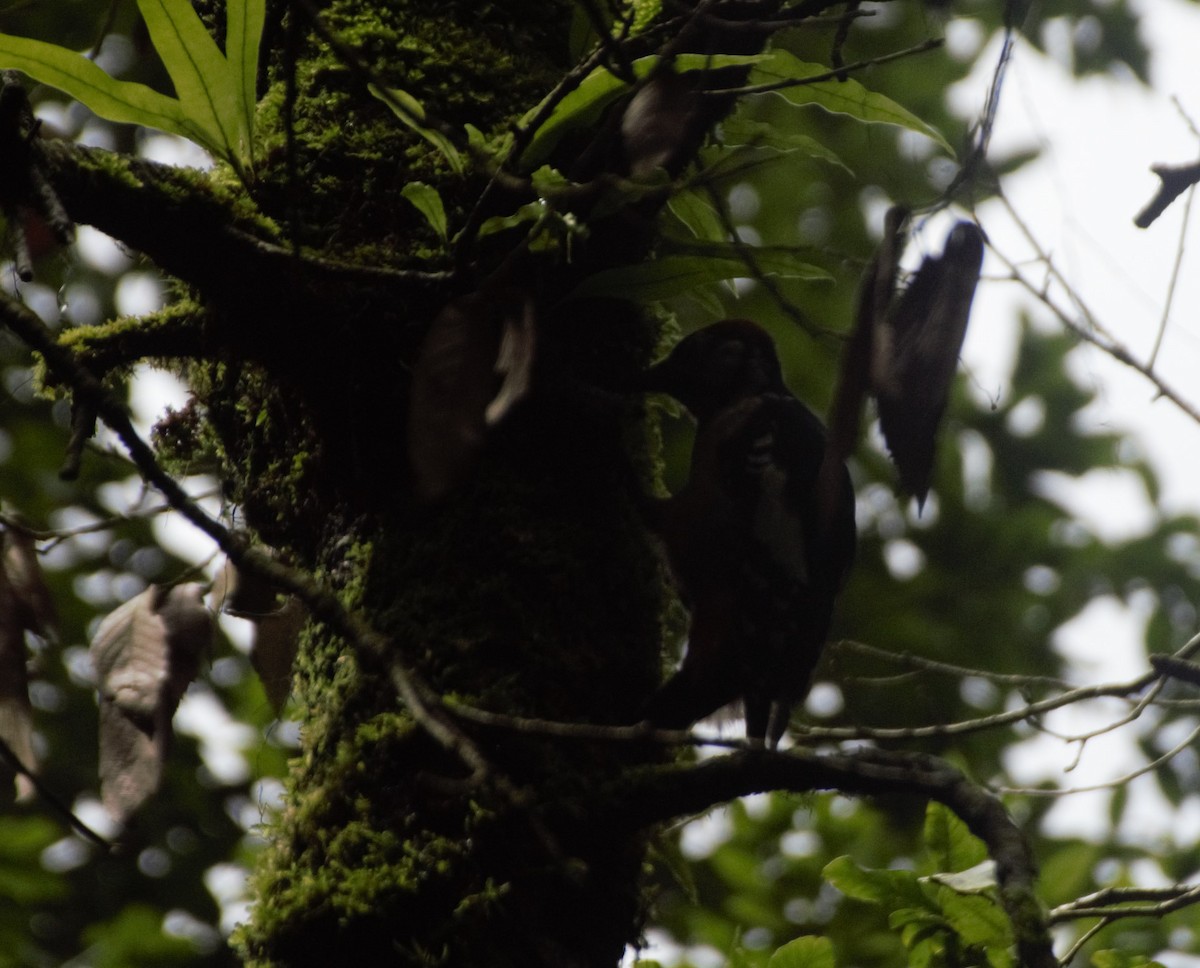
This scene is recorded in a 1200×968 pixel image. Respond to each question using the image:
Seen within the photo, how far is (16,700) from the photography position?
5.06 feet

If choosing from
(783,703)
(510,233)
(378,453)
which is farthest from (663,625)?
(510,233)

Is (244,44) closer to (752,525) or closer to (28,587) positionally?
(28,587)

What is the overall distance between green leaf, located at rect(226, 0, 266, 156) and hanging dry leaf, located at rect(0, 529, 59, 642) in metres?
0.72

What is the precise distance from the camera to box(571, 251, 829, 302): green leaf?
1807 millimetres

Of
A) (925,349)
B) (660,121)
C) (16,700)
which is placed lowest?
(16,700)

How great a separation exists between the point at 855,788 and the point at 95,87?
56.9 inches

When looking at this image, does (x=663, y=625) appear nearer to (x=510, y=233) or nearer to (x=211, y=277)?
(x=510, y=233)

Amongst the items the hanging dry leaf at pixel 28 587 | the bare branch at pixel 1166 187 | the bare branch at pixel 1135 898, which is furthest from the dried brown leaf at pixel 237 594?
the bare branch at pixel 1166 187

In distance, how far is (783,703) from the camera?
2.05 m

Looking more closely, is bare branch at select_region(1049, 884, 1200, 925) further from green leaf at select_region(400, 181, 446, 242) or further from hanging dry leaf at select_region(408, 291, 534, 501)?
green leaf at select_region(400, 181, 446, 242)

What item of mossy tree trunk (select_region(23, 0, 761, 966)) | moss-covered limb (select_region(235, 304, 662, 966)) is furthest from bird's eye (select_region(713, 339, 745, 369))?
moss-covered limb (select_region(235, 304, 662, 966))

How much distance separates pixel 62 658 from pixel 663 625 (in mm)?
2822

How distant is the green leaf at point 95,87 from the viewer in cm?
173

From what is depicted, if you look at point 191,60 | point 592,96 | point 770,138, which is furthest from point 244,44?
point 770,138
